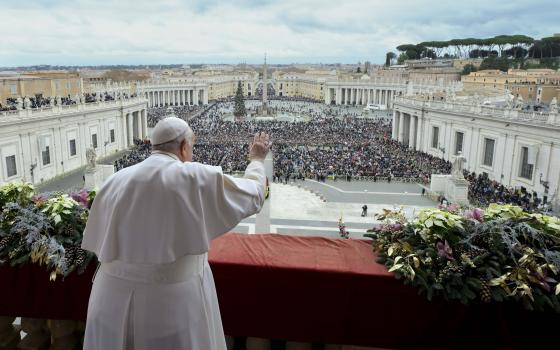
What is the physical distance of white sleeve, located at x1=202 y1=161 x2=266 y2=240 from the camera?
7.41 ft

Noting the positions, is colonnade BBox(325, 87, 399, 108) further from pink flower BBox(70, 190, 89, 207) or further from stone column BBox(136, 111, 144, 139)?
pink flower BBox(70, 190, 89, 207)

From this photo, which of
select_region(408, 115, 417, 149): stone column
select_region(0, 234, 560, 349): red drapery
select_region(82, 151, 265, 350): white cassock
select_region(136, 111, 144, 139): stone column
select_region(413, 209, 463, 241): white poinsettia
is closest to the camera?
select_region(82, 151, 265, 350): white cassock

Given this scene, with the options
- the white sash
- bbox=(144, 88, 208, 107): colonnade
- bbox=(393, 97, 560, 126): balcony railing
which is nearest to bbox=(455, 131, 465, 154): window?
bbox=(393, 97, 560, 126): balcony railing

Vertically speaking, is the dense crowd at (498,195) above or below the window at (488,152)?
below

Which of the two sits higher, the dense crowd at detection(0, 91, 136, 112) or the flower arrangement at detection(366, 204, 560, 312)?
the flower arrangement at detection(366, 204, 560, 312)

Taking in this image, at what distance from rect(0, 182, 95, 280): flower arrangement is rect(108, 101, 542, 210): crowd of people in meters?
21.6

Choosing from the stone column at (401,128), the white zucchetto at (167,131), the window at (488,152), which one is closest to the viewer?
the white zucchetto at (167,131)

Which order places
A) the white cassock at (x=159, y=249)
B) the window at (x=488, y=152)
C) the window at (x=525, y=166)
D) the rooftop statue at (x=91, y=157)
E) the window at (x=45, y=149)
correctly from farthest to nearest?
the window at (x=488, y=152) < the window at (x=45, y=149) < the window at (x=525, y=166) < the rooftop statue at (x=91, y=157) < the white cassock at (x=159, y=249)

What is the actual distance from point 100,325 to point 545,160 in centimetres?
2652

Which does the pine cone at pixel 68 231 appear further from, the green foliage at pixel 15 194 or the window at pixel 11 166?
the window at pixel 11 166

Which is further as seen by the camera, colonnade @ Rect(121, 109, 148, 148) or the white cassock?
colonnade @ Rect(121, 109, 148, 148)

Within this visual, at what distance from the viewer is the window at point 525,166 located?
2538 centimetres

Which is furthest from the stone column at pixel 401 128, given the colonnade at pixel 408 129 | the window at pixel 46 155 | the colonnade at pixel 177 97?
the colonnade at pixel 177 97

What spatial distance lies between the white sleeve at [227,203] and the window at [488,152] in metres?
30.2
